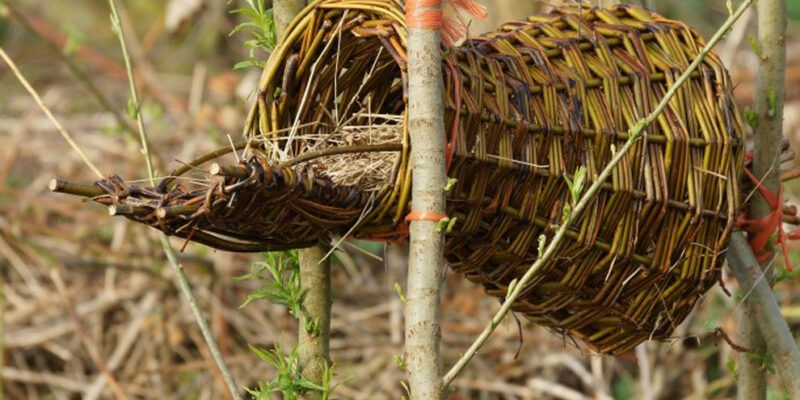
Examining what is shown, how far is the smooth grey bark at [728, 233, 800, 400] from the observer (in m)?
1.33

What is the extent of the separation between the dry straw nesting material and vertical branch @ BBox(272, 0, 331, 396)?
124mm

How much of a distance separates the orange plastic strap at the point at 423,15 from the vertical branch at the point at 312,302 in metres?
0.31

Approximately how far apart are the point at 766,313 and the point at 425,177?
0.65 meters

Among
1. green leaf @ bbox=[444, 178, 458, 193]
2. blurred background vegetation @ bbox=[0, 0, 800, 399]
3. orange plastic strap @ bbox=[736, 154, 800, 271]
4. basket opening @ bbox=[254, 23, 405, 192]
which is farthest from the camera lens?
blurred background vegetation @ bbox=[0, 0, 800, 399]

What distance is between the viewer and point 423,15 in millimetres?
917

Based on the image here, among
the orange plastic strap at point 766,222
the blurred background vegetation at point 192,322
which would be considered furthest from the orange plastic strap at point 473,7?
the blurred background vegetation at point 192,322

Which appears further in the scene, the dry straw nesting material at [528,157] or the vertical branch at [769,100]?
the vertical branch at [769,100]

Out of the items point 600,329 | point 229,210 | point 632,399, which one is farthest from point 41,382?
point 229,210

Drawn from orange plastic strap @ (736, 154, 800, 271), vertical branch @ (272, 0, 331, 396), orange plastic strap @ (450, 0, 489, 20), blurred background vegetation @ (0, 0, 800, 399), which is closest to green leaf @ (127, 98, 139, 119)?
vertical branch @ (272, 0, 331, 396)

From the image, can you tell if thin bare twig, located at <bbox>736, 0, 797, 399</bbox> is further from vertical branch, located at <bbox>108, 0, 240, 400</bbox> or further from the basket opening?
vertical branch, located at <bbox>108, 0, 240, 400</bbox>

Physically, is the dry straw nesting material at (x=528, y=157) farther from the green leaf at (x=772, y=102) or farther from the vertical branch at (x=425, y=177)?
the green leaf at (x=772, y=102)

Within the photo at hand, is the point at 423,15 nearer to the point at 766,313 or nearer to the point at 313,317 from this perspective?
the point at 313,317

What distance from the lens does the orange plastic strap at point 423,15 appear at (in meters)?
0.92

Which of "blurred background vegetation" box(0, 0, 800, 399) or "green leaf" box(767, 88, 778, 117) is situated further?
"blurred background vegetation" box(0, 0, 800, 399)
